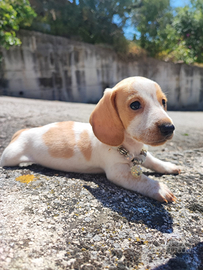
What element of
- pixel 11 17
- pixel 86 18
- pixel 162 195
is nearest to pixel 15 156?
pixel 162 195

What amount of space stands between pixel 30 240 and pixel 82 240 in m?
0.41

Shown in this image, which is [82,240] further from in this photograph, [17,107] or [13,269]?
[17,107]

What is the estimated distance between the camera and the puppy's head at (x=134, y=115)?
2002 mm

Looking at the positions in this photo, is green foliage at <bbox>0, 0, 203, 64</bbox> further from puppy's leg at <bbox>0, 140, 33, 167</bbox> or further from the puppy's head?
the puppy's head

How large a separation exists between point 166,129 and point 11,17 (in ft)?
32.5

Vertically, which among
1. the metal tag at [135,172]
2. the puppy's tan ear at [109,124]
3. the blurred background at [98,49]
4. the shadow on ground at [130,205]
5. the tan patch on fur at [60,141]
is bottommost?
the shadow on ground at [130,205]

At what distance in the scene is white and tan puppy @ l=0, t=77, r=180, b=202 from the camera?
2.11 m

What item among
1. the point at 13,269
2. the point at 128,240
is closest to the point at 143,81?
the point at 128,240

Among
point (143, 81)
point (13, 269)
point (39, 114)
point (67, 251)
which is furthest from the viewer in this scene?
point (39, 114)

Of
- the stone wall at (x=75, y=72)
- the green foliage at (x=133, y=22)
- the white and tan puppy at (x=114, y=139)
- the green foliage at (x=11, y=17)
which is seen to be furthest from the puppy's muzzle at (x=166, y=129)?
the green foliage at (x=133, y=22)

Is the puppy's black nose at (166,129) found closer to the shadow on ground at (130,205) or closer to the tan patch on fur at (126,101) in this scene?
the tan patch on fur at (126,101)

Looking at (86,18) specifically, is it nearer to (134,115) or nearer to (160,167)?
(160,167)

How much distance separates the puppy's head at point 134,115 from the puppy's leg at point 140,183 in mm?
370

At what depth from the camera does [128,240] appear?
1.72 metres
